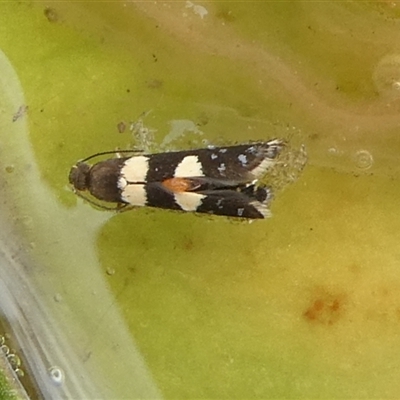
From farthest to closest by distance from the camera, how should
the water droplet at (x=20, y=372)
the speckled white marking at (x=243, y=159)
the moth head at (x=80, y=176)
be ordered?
the water droplet at (x=20, y=372), the moth head at (x=80, y=176), the speckled white marking at (x=243, y=159)

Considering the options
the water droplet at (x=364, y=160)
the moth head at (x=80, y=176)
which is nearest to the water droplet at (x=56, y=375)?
the moth head at (x=80, y=176)

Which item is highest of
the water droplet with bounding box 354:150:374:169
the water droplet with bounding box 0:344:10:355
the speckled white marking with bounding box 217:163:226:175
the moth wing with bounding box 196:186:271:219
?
the water droplet with bounding box 354:150:374:169

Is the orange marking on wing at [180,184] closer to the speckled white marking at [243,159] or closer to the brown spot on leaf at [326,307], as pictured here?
the speckled white marking at [243,159]

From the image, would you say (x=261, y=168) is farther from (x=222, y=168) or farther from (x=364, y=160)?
(x=364, y=160)

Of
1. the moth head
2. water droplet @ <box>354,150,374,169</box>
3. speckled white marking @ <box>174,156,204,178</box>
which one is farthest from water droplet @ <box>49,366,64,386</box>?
water droplet @ <box>354,150,374,169</box>

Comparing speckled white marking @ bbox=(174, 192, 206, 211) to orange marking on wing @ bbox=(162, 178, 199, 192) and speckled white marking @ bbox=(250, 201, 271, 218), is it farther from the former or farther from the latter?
speckled white marking @ bbox=(250, 201, 271, 218)
